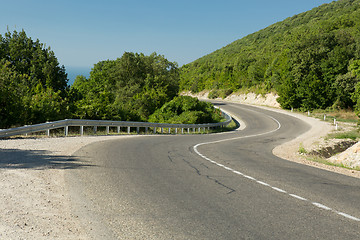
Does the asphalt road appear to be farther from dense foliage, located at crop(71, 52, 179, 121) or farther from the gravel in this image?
dense foliage, located at crop(71, 52, 179, 121)

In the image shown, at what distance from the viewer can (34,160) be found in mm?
9586

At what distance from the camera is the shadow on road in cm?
873

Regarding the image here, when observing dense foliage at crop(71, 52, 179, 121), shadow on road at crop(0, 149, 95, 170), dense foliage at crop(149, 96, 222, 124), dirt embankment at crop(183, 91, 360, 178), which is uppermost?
dense foliage at crop(71, 52, 179, 121)

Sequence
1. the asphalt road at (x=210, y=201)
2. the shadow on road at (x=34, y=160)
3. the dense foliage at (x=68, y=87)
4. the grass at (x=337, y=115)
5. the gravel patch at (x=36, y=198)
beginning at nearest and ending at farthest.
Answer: the gravel patch at (x=36, y=198) < the asphalt road at (x=210, y=201) < the shadow on road at (x=34, y=160) < the dense foliage at (x=68, y=87) < the grass at (x=337, y=115)

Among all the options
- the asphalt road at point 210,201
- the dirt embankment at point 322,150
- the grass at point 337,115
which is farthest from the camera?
the grass at point 337,115

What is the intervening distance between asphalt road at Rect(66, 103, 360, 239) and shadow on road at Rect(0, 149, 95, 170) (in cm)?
52

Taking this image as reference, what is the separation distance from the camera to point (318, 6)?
140m

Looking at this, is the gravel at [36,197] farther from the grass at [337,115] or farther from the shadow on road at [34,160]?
the grass at [337,115]

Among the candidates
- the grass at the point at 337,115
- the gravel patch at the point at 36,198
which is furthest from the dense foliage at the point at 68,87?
the grass at the point at 337,115

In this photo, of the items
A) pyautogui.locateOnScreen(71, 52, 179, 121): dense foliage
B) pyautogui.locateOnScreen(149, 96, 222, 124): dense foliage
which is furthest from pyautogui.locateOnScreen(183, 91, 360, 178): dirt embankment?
pyautogui.locateOnScreen(71, 52, 179, 121): dense foliage

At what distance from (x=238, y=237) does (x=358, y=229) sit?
192 cm

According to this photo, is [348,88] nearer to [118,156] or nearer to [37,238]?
[118,156]

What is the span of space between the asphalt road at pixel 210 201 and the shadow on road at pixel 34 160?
52 centimetres

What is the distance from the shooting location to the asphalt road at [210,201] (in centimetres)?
469
